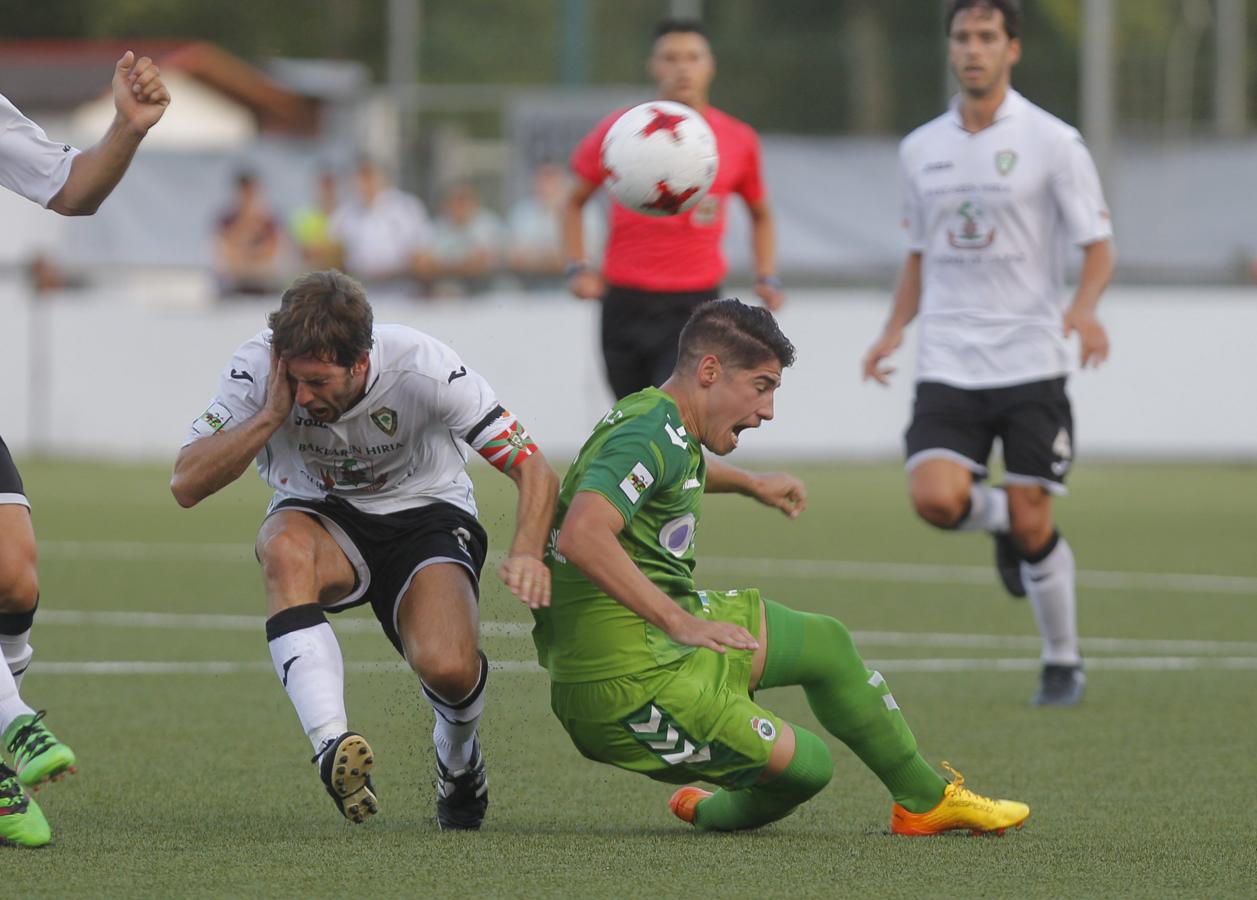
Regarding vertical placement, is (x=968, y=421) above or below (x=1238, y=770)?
above

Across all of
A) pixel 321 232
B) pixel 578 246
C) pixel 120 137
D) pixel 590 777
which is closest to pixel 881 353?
pixel 578 246

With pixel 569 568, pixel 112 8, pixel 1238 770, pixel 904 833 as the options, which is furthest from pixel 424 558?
pixel 112 8

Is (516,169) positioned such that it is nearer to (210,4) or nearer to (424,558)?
(424,558)

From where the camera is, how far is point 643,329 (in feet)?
32.0

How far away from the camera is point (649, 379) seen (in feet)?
32.5

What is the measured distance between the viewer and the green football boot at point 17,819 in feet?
16.7

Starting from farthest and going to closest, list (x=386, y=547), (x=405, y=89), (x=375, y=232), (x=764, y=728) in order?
(x=405, y=89), (x=375, y=232), (x=386, y=547), (x=764, y=728)

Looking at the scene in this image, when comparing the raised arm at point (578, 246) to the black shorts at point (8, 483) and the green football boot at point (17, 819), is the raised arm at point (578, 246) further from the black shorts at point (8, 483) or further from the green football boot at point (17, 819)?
the green football boot at point (17, 819)

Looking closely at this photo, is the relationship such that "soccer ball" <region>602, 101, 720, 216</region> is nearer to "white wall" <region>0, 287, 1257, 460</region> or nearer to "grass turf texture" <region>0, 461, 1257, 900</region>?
"grass turf texture" <region>0, 461, 1257, 900</region>

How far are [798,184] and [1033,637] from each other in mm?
13324

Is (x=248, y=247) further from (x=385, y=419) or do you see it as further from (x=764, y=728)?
(x=764, y=728)

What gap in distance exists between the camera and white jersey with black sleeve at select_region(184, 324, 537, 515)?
558cm

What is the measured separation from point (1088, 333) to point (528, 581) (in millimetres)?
3505

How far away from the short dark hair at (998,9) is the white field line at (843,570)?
150 inches
